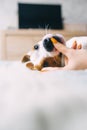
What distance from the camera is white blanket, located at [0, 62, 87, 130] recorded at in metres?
0.44

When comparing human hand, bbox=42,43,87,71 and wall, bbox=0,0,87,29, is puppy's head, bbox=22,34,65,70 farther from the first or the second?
wall, bbox=0,0,87,29

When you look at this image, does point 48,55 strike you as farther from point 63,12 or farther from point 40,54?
point 63,12

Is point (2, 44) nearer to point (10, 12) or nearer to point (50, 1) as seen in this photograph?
point (10, 12)

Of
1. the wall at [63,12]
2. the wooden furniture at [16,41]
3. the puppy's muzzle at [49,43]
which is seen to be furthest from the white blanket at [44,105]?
the wall at [63,12]

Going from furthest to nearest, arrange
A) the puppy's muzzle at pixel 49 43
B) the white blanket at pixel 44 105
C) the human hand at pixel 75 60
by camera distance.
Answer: the puppy's muzzle at pixel 49 43 → the human hand at pixel 75 60 → the white blanket at pixel 44 105

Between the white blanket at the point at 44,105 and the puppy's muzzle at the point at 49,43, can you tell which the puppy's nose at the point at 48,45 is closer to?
the puppy's muzzle at the point at 49,43

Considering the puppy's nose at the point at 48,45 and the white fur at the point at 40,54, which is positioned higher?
the puppy's nose at the point at 48,45

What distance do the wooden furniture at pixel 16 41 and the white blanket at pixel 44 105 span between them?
10.9 ft

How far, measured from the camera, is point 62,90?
530 mm

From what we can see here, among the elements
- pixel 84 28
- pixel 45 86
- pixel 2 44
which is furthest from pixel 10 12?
pixel 45 86

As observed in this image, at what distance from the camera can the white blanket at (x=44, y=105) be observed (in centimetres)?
44

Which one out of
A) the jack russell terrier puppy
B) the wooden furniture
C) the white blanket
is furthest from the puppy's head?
the wooden furniture

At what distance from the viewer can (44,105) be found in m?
0.48

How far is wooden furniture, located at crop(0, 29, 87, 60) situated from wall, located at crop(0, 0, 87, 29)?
15.5 inches
